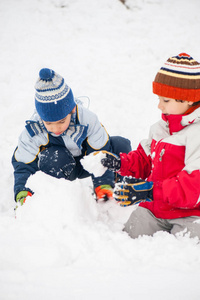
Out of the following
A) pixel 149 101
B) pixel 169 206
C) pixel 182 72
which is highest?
pixel 182 72

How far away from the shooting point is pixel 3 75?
476cm

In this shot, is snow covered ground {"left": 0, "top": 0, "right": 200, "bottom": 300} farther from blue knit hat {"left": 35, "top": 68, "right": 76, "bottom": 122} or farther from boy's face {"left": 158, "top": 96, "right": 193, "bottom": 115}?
boy's face {"left": 158, "top": 96, "right": 193, "bottom": 115}

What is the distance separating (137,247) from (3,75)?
3987 millimetres

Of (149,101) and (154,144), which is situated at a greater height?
(154,144)

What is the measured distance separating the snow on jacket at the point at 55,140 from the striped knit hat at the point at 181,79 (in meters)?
0.92

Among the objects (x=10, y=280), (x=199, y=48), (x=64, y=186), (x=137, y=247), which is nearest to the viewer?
(x=10, y=280)

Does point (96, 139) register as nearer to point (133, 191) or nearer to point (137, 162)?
point (137, 162)

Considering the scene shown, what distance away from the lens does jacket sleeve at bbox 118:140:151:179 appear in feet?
7.71

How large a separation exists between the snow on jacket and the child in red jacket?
0.50 m

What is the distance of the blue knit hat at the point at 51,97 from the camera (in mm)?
2297

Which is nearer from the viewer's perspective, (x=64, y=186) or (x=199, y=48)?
(x=64, y=186)

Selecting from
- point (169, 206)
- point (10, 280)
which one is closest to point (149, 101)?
point (169, 206)

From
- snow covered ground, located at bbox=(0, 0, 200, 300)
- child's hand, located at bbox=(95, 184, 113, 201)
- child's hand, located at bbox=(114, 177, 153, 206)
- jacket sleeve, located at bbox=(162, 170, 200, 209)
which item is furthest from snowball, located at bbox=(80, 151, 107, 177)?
jacket sleeve, located at bbox=(162, 170, 200, 209)

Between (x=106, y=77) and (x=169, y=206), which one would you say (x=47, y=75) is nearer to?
(x=169, y=206)
